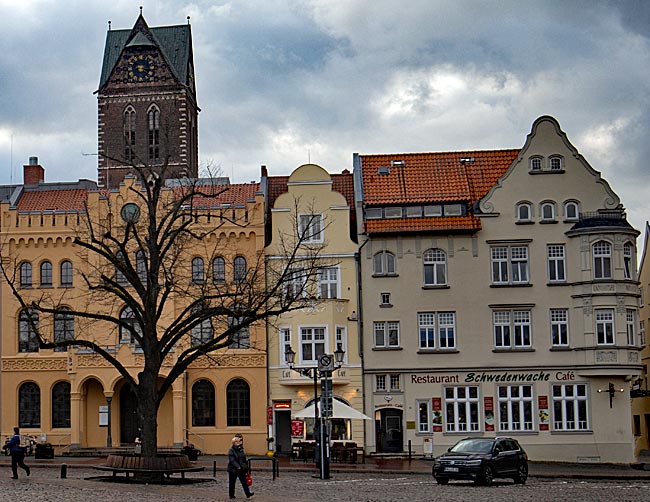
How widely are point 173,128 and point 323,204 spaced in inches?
1588

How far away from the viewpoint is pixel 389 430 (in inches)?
2112

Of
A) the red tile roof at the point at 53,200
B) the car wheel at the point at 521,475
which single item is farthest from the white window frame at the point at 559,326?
the red tile roof at the point at 53,200

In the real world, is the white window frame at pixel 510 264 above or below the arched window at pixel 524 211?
below

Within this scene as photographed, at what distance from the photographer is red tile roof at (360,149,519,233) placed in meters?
54.3

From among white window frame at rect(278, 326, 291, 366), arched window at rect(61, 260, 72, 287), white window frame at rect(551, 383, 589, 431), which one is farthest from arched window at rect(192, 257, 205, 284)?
white window frame at rect(551, 383, 589, 431)

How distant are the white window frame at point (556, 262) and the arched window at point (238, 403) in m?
15.3

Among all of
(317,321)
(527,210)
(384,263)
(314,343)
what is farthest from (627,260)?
(314,343)

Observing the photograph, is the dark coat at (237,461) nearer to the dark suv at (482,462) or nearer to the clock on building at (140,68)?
the dark suv at (482,462)

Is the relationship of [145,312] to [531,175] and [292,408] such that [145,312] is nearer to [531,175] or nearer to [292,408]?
[292,408]

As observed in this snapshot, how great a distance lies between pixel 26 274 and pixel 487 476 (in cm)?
2885

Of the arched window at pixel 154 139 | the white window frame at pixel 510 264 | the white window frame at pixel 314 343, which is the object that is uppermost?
the arched window at pixel 154 139

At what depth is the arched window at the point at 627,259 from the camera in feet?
176

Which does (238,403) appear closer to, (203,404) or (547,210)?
(203,404)

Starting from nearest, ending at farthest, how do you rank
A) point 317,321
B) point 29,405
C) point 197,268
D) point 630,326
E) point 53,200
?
point 630,326 → point 317,321 → point 29,405 → point 197,268 → point 53,200
